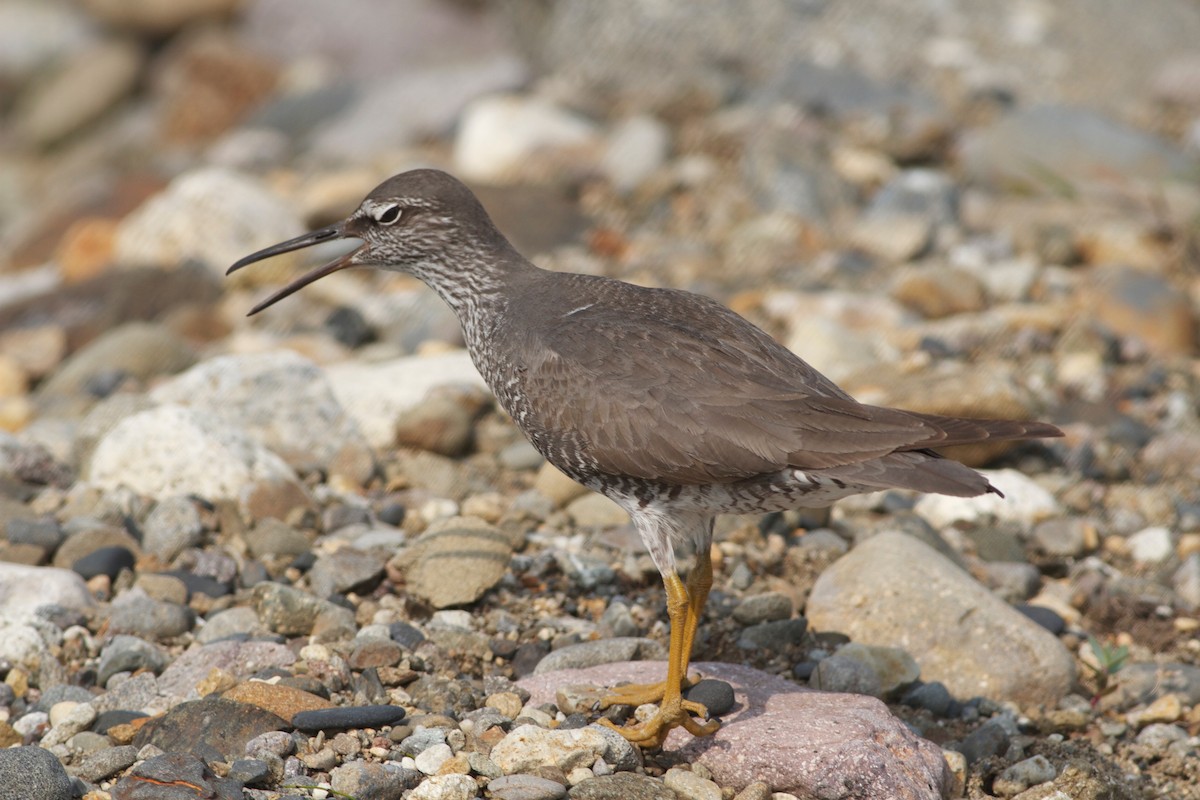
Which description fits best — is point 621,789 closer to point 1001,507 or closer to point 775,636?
point 775,636

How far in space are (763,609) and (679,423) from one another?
5.70 ft

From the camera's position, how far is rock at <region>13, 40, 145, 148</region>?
71.7 ft

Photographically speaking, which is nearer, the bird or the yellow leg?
the bird

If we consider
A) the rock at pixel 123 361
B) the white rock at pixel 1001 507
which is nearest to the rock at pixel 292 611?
the white rock at pixel 1001 507

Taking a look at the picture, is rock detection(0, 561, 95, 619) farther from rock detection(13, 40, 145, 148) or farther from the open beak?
rock detection(13, 40, 145, 148)

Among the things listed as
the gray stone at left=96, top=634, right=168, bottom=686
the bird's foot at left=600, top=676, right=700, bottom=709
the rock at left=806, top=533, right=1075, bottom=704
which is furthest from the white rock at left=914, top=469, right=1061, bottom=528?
the gray stone at left=96, top=634, right=168, bottom=686

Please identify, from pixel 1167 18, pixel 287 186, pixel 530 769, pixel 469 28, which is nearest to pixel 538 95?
pixel 287 186

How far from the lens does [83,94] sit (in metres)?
21.8

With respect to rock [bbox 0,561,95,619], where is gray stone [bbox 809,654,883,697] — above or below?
below

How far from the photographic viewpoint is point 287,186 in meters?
16.0

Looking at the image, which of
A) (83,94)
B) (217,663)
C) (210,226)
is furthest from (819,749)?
(83,94)

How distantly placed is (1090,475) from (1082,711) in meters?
2.82

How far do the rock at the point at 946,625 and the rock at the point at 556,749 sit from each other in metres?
1.95

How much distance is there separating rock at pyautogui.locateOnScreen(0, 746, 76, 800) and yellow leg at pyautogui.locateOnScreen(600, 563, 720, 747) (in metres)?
2.35
